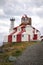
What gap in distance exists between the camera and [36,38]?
101 meters

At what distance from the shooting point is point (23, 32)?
101m

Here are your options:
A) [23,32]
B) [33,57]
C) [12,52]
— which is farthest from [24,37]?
[33,57]

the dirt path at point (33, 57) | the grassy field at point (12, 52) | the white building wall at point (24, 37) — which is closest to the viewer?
the dirt path at point (33, 57)

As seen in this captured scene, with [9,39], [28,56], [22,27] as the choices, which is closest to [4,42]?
[9,39]

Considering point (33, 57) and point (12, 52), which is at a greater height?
point (33, 57)

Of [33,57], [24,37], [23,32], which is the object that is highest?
[23,32]

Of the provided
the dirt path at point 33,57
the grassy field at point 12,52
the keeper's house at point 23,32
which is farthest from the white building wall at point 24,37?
the dirt path at point 33,57

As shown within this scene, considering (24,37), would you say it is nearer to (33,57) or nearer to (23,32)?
(23,32)

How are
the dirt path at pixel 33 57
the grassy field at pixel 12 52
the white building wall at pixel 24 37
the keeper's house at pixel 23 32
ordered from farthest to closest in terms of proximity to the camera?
the keeper's house at pixel 23 32 → the white building wall at pixel 24 37 → the grassy field at pixel 12 52 → the dirt path at pixel 33 57

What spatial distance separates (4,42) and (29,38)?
1147cm

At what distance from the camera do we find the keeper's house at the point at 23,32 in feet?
327

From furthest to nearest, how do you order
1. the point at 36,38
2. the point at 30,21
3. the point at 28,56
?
the point at 30,21 → the point at 36,38 → the point at 28,56

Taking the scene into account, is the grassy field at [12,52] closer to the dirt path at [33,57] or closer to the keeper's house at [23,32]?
the keeper's house at [23,32]

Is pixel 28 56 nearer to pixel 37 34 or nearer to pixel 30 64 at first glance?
pixel 30 64
